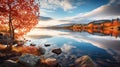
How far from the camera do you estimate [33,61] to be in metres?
20.9

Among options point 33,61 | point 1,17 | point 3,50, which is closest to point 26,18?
point 1,17

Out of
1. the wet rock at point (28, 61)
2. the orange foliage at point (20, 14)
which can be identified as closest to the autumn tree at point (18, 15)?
the orange foliage at point (20, 14)

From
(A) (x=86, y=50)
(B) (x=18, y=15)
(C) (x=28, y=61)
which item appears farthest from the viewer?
(A) (x=86, y=50)

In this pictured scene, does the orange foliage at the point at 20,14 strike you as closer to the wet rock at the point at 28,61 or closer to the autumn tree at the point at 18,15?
the autumn tree at the point at 18,15

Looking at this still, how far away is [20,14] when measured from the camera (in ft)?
90.3

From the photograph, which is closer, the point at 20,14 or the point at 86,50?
the point at 20,14

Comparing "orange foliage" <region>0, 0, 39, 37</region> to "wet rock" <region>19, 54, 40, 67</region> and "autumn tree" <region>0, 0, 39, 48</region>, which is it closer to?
"autumn tree" <region>0, 0, 39, 48</region>

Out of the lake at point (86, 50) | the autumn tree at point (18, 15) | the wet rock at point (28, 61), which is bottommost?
the lake at point (86, 50)

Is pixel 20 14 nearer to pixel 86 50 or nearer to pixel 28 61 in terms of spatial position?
pixel 28 61

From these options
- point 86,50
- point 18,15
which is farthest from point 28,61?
point 86,50

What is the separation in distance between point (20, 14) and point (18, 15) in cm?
40

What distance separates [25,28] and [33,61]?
9.18 m

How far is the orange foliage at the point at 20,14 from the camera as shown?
86.7 feet

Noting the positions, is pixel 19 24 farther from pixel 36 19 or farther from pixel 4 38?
pixel 4 38
